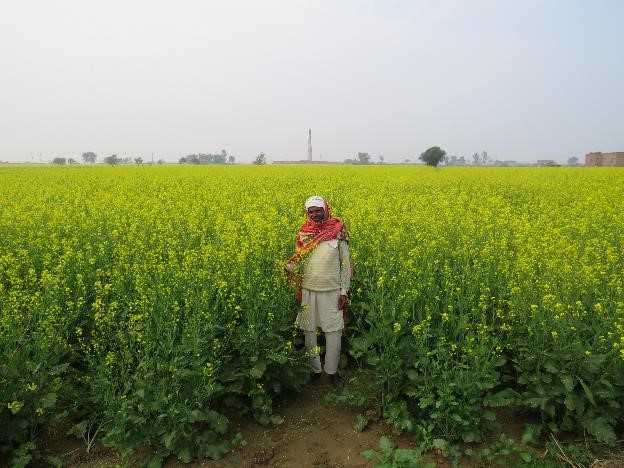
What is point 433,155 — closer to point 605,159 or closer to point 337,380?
point 605,159

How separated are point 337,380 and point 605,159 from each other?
5418cm

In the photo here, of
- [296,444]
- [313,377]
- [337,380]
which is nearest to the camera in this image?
[296,444]

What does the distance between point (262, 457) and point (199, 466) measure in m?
0.47

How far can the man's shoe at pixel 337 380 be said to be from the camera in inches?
168

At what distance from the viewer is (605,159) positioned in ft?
157

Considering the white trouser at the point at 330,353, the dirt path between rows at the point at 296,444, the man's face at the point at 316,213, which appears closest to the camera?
the dirt path between rows at the point at 296,444

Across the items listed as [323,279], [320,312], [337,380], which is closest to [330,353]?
[337,380]

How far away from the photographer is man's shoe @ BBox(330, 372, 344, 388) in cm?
426

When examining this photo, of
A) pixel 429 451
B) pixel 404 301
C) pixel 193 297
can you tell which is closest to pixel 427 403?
pixel 429 451

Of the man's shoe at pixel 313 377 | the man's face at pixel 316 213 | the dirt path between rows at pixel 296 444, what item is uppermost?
the man's face at pixel 316 213

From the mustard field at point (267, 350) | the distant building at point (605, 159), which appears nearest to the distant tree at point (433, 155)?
the distant building at point (605, 159)

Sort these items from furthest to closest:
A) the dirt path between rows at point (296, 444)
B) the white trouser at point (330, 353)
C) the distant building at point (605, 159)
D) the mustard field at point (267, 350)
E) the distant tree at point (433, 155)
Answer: the distant tree at point (433, 155)
the distant building at point (605, 159)
the white trouser at point (330, 353)
the dirt path between rows at point (296, 444)
the mustard field at point (267, 350)

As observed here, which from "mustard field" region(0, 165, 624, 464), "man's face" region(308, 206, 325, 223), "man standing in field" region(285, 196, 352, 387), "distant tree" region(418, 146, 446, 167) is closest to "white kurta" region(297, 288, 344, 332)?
"man standing in field" region(285, 196, 352, 387)

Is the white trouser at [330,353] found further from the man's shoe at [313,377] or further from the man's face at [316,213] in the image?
the man's face at [316,213]
